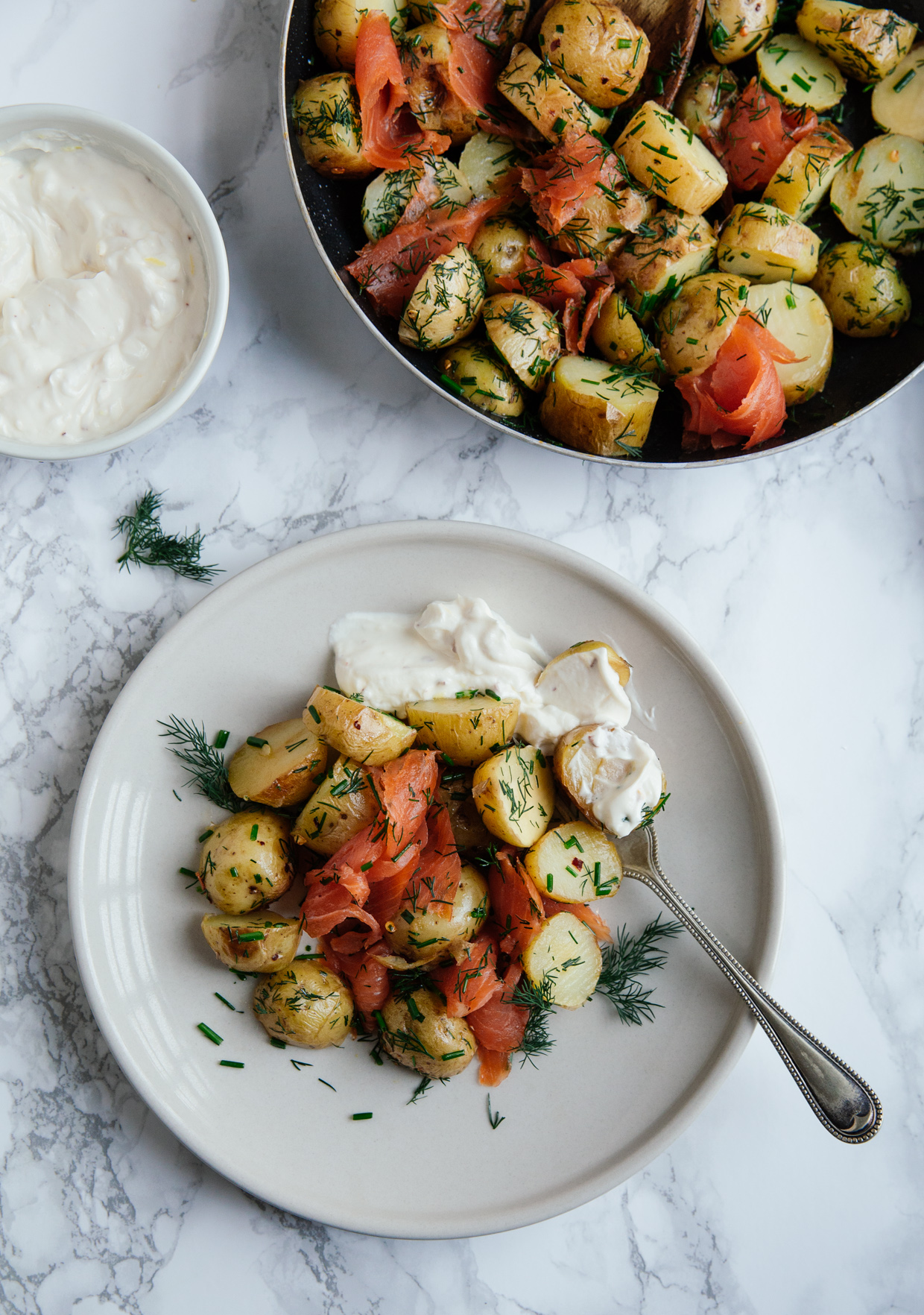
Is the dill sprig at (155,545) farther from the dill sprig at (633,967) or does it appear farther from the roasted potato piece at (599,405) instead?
the dill sprig at (633,967)

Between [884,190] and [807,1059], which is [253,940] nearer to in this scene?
[807,1059]

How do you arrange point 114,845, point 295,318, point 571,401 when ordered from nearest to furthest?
point 571,401
point 114,845
point 295,318

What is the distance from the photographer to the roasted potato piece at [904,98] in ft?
4.98

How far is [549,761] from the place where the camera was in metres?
1.59

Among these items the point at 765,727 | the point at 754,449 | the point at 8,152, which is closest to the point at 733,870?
the point at 765,727

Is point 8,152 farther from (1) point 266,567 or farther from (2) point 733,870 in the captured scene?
(2) point 733,870

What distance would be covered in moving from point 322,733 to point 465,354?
2.31 ft

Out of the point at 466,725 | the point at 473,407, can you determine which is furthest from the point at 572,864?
the point at 473,407

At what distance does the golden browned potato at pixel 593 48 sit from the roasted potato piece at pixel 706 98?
0.11 m

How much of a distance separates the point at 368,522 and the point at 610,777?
0.71 meters

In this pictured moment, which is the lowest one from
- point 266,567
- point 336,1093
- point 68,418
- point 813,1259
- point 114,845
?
point 813,1259

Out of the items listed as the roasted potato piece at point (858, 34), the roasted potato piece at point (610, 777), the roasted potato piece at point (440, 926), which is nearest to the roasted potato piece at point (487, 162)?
the roasted potato piece at point (858, 34)

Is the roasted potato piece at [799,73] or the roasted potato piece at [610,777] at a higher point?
the roasted potato piece at [799,73]

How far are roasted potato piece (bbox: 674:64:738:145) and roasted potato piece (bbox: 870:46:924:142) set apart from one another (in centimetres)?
27
